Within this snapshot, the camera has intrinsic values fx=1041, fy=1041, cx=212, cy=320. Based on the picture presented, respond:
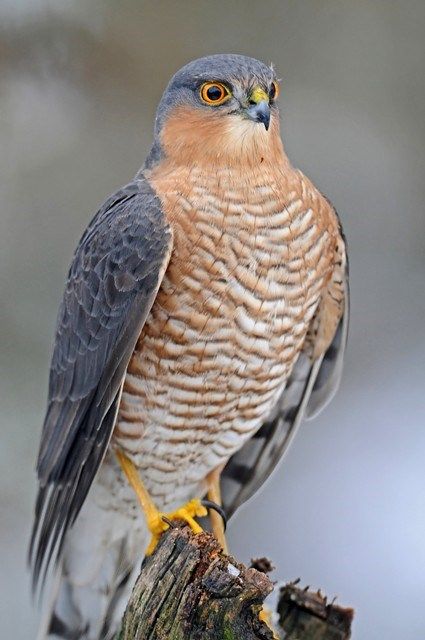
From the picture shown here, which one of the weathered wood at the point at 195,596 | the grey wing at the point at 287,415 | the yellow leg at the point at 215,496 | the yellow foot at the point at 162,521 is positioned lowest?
the weathered wood at the point at 195,596

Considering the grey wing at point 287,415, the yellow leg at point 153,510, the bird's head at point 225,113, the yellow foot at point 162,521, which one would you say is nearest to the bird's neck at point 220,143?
the bird's head at point 225,113

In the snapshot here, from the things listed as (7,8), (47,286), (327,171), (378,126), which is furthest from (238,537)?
(7,8)

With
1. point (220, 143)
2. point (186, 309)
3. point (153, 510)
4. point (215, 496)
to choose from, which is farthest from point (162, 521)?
point (220, 143)

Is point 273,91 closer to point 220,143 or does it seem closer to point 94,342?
point 220,143

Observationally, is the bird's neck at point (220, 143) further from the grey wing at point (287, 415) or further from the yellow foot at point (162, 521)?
the yellow foot at point (162, 521)

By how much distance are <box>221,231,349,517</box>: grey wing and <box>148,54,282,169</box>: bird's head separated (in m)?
0.78

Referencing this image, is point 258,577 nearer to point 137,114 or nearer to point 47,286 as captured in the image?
point 47,286

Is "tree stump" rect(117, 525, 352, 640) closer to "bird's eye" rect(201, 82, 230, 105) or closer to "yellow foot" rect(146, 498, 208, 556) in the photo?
"yellow foot" rect(146, 498, 208, 556)

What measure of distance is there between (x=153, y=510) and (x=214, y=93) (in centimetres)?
159

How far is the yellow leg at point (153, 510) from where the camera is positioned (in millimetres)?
3908

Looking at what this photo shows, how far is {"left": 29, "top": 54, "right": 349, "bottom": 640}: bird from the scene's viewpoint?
12.1ft

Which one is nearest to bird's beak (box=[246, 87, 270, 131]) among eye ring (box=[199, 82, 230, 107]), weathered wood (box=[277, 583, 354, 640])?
eye ring (box=[199, 82, 230, 107])

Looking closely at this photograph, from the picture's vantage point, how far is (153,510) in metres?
3.99

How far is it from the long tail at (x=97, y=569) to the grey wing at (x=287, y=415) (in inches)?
17.7
